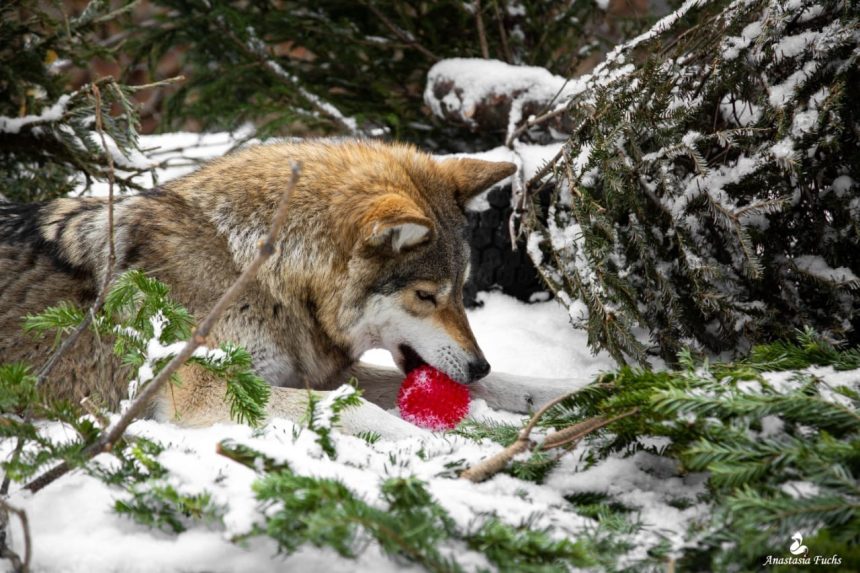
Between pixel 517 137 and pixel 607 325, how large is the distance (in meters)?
1.75

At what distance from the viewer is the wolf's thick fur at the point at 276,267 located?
2656 millimetres

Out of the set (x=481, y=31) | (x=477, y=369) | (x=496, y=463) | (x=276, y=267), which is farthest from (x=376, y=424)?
(x=481, y=31)

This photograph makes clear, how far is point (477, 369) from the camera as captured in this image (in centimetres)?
286

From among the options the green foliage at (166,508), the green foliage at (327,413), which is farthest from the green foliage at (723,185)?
the green foliage at (166,508)

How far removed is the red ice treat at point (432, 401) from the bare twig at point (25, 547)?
55.2 inches

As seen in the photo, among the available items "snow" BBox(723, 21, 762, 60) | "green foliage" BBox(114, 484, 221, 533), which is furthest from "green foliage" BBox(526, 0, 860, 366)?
"green foliage" BBox(114, 484, 221, 533)

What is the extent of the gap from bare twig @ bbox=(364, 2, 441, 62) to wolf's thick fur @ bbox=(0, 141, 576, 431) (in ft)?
6.69

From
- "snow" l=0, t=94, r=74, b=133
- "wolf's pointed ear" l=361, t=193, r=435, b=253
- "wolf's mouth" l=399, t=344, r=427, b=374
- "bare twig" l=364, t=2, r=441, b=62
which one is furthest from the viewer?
"bare twig" l=364, t=2, r=441, b=62

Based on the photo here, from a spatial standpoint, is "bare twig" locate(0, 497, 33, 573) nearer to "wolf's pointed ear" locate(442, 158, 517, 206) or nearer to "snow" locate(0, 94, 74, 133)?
"wolf's pointed ear" locate(442, 158, 517, 206)

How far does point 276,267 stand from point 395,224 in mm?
517

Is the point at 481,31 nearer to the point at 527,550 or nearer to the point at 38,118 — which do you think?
the point at 38,118

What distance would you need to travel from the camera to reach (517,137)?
14.0ft

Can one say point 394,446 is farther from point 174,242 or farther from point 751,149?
point 751,149

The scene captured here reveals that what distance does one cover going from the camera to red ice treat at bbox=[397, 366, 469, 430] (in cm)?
260
